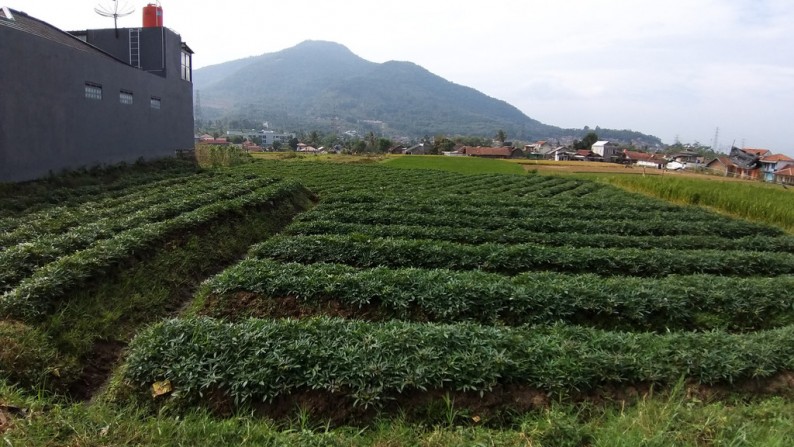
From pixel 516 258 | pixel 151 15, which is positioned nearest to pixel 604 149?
pixel 151 15

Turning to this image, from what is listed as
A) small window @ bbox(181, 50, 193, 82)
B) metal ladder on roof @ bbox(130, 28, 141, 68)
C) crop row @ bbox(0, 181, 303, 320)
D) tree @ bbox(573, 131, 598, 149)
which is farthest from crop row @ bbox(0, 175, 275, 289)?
tree @ bbox(573, 131, 598, 149)

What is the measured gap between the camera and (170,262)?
10.2m

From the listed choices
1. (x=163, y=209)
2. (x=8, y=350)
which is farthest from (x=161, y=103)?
(x=8, y=350)

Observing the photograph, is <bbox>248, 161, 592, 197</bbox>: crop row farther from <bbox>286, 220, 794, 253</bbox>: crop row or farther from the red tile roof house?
the red tile roof house

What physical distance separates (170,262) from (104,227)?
2.54m

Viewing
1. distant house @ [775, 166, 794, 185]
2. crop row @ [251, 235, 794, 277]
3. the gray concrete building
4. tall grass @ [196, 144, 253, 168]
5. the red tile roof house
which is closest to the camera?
crop row @ [251, 235, 794, 277]

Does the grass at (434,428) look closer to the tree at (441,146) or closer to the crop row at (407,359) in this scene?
the crop row at (407,359)

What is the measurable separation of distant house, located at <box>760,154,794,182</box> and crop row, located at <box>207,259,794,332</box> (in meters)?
80.4

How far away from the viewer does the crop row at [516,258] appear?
34.8 ft

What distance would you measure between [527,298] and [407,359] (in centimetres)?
323

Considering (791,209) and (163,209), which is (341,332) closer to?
(163,209)

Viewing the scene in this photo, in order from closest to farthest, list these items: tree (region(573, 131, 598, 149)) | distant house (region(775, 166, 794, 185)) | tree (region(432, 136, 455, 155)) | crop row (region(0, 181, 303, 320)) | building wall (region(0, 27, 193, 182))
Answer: crop row (region(0, 181, 303, 320)) → building wall (region(0, 27, 193, 182)) → distant house (region(775, 166, 794, 185)) → tree (region(432, 136, 455, 155)) → tree (region(573, 131, 598, 149))

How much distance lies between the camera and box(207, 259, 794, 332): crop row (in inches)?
305

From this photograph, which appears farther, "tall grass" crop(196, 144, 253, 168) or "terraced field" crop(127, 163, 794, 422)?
"tall grass" crop(196, 144, 253, 168)
